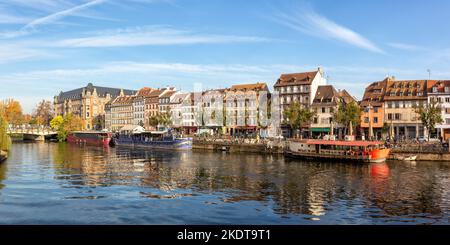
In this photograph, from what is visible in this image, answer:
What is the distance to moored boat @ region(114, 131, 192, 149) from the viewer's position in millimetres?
94312

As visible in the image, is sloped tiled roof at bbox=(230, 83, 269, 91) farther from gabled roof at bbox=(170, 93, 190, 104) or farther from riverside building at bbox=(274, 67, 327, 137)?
gabled roof at bbox=(170, 93, 190, 104)

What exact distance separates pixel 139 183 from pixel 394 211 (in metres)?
23.6

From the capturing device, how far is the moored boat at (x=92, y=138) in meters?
124

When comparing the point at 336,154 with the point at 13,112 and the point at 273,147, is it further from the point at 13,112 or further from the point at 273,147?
the point at 13,112

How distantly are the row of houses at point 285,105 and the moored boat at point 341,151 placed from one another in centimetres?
1137

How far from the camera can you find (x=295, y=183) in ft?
135

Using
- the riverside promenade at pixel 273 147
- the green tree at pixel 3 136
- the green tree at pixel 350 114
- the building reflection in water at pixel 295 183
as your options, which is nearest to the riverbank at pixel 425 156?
the riverside promenade at pixel 273 147

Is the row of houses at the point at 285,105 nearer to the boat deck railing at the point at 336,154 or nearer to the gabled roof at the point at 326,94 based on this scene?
the gabled roof at the point at 326,94

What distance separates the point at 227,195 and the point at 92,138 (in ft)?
338

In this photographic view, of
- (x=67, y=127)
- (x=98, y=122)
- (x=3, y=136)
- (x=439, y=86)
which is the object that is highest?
(x=439, y=86)

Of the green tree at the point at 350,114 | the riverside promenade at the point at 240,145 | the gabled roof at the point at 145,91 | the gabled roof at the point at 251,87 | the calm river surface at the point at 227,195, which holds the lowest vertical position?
the calm river surface at the point at 227,195

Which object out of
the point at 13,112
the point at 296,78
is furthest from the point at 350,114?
the point at 13,112

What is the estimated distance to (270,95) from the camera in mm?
121000
